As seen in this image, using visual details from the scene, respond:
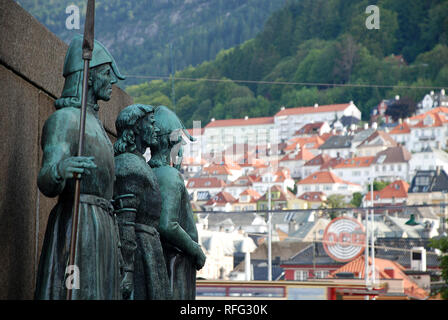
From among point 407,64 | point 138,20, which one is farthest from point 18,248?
point 407,64

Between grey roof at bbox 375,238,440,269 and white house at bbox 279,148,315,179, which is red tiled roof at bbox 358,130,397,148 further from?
grey roof at bbox 375,238,440,269

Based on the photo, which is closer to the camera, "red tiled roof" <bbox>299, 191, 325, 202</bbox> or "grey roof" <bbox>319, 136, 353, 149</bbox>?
"red tiled roof" <bbox>299, 191, 325, 202</bbox>

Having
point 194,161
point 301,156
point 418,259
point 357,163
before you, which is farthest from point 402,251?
point 301,156

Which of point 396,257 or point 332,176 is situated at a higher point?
point 332,176

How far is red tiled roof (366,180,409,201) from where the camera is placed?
451 ft

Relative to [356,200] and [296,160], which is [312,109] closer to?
[296,160]

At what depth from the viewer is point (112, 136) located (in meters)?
7.68

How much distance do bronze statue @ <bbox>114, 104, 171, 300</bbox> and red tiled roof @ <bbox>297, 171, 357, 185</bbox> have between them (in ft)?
483

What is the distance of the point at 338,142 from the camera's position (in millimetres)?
172375

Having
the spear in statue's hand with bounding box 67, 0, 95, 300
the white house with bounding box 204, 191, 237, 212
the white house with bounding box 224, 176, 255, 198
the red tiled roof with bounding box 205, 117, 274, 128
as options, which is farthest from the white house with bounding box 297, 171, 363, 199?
the spear in statue's hand with bounding box 67, 0, 95, 300

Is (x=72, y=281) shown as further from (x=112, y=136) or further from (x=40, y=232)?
(x=112, y=136)

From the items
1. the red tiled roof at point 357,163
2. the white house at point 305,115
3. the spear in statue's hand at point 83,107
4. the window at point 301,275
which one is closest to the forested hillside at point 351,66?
the white house at point 305,115

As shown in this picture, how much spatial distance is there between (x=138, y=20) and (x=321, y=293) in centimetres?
13308
